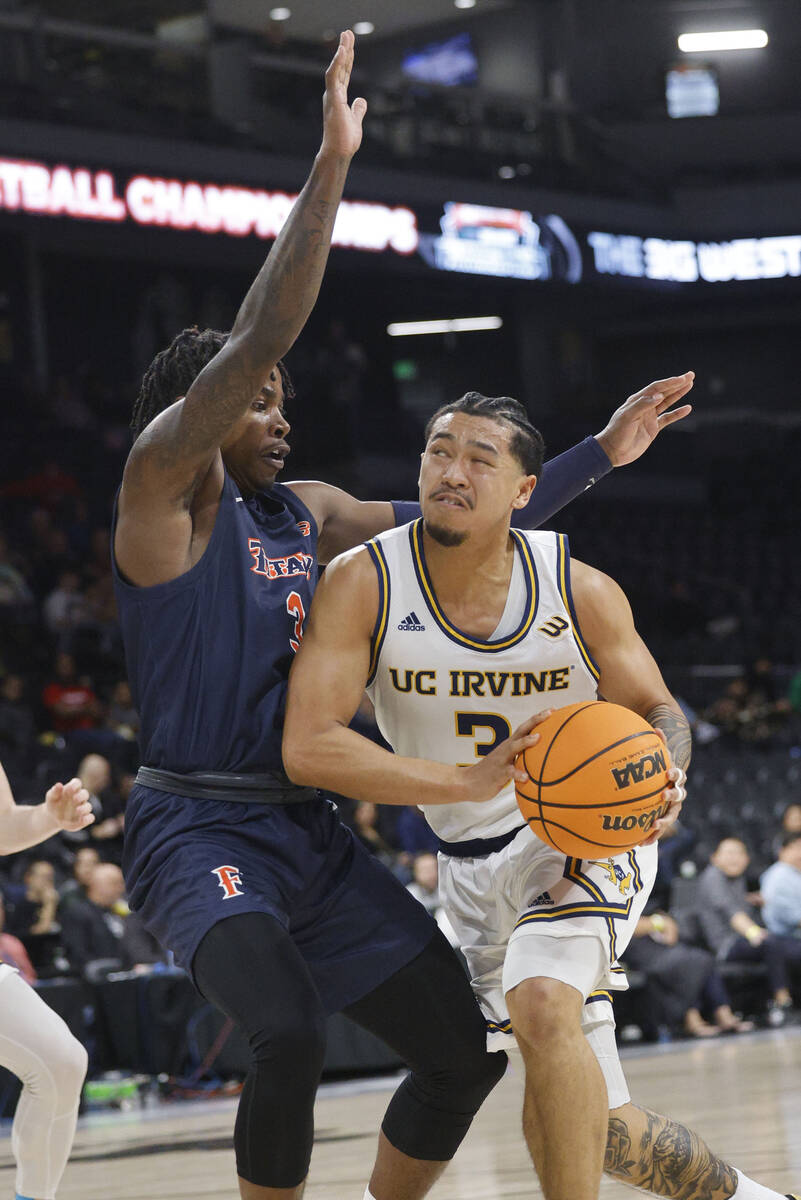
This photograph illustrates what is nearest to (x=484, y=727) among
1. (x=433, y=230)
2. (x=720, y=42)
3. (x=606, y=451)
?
(x=606, y=451)

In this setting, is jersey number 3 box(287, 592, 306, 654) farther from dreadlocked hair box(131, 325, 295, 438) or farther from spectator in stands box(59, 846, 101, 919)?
spectator in stands box(59, 846, 101, 919)

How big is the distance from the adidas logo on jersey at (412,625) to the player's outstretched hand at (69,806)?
94 centimetres

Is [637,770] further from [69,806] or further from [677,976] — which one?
[677,976]

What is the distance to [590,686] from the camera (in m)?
4.13

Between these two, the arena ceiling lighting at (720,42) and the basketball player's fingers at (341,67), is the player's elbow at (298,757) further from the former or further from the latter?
the arena ceiling lighting at (720,42)

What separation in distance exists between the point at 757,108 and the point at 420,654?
2613cm

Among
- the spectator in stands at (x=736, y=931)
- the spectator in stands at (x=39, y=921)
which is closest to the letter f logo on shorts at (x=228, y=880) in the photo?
the spectator in stands at (x=39, y=921)

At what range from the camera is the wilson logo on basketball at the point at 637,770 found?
12.1 ft

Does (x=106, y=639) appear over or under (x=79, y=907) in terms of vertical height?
over

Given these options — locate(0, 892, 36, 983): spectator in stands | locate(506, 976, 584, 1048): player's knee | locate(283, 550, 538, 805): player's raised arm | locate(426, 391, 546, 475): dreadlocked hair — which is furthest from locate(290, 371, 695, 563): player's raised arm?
locate(0, 892, 36, 983): spectator in stands

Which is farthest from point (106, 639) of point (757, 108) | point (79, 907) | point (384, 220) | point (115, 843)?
point (757, 108)

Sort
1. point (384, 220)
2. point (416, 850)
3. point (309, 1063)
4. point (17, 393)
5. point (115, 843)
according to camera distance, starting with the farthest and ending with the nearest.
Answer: point (384, 220) < point (17, 393) < point (416, 850) < point (115, 843) < point (309, 1063)

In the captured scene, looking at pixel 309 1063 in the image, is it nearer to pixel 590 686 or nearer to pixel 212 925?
pixel 212 925

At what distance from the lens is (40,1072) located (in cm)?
426
